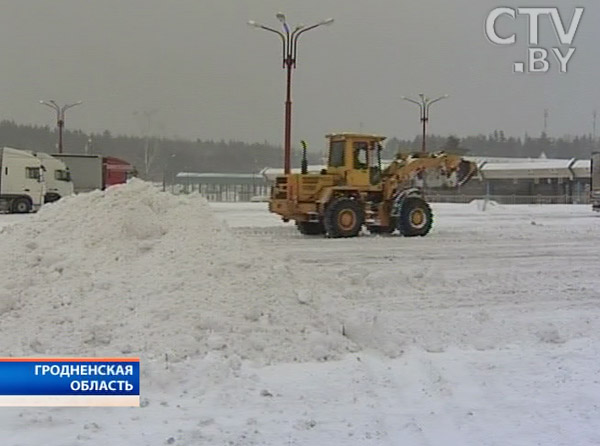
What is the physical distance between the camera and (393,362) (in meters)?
7.24

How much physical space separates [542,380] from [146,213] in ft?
19.4

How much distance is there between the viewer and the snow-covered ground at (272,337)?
552cm

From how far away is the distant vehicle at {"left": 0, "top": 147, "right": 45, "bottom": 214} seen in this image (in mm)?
34938

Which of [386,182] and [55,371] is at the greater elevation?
[386,182]

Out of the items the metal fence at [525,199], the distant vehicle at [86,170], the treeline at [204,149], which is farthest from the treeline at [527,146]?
the distant vehicle at [86,170]

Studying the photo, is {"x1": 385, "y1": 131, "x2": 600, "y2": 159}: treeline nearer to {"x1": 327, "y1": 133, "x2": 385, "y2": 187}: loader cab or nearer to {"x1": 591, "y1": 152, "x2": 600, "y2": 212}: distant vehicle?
{"x1": 591, "y1": 152, "x2": 600, "y2": 212}: distant vehicle

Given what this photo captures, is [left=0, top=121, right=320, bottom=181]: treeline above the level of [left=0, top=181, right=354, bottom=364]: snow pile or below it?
above

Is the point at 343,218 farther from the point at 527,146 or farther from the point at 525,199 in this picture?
the point at 527,146

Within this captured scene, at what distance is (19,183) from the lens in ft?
116

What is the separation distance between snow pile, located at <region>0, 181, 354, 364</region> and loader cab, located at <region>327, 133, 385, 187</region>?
9862 millimetres

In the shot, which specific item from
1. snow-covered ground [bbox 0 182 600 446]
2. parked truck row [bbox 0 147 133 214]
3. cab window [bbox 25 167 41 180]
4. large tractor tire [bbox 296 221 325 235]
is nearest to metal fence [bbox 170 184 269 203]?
parked truck row [bbox 0 147 133 214]

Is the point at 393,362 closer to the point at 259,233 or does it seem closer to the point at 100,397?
the point at 100,397

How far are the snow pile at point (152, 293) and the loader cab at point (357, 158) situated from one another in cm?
986

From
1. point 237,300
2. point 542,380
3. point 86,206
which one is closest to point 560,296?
point 542,380
